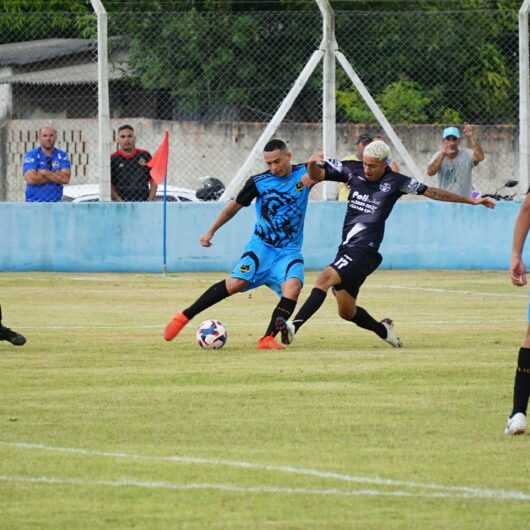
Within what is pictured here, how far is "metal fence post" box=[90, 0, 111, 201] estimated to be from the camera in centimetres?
2433

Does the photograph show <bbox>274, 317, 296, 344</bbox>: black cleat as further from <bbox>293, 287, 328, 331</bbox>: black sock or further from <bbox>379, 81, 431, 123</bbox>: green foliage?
<bbox>379, 81, 431, 123</bbox>: green foliage

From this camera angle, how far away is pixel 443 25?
2608cm

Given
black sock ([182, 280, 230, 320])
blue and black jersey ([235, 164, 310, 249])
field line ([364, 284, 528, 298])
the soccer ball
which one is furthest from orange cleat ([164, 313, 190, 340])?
field line ([364, 284, 528, 298])

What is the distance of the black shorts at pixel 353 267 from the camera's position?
47.0 feet

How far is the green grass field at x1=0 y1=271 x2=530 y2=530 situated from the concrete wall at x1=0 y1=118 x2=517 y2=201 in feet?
40.0

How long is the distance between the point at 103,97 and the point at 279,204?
9758mm

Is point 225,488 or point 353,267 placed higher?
point 353,267

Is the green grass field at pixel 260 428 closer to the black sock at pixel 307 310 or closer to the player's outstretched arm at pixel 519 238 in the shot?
the black sock at pixel 307 310

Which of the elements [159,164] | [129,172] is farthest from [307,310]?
[159,164]

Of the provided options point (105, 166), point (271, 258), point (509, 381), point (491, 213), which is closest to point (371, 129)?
point (491, 213)

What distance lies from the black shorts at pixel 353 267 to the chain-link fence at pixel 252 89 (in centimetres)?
1011

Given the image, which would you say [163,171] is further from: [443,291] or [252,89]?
[443,291]

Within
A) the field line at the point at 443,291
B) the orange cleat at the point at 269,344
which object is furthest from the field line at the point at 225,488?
the field line at the point at 443,291

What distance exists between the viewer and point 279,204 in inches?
598
